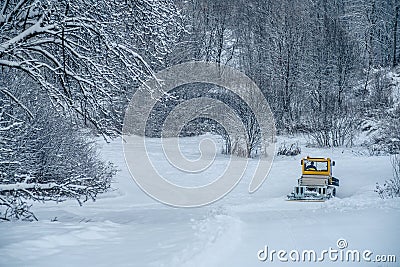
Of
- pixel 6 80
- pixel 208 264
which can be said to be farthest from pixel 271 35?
pixel 208 264

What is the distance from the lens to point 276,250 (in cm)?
602

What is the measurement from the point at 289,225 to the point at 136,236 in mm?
2501

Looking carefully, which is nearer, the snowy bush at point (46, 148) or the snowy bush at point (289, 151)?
the snowy bush at point (46, 148)

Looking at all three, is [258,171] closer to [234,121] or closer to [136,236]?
[234,121]

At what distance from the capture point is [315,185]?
45.6 ft

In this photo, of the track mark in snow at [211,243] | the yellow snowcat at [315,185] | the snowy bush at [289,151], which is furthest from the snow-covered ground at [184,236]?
the snowy bush at [289,151]

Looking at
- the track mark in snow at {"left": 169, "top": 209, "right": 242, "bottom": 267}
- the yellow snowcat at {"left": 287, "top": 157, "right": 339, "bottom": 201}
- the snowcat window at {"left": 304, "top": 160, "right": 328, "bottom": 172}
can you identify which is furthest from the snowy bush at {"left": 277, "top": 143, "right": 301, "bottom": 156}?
the track mark in snow at {"left": 169, "top": 209, "right": 242, "bottom": 267}

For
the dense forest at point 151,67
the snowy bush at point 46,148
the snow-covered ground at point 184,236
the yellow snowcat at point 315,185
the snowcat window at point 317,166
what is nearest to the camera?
the snow-covered ground at point 184,236

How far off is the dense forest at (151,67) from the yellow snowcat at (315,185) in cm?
543

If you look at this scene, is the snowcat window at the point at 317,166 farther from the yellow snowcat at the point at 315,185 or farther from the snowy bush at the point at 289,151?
the snowy bush at the point at 289,151

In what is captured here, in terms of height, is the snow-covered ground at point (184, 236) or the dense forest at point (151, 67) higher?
the dense forest at point (151, 67)

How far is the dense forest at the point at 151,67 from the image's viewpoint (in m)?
7.24

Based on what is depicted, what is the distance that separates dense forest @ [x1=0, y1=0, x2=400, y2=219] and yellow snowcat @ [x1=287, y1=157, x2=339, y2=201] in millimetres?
5431

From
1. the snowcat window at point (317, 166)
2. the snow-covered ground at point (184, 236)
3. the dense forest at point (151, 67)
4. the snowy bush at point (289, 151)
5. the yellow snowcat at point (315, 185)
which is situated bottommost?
the snow-covered ground at point (184, 236)
